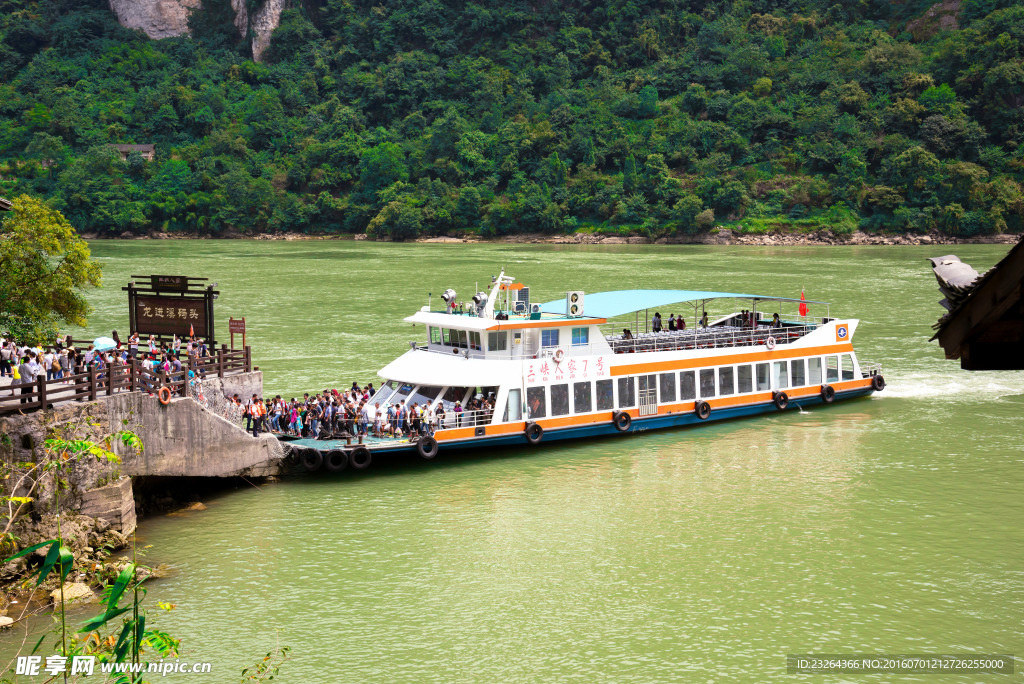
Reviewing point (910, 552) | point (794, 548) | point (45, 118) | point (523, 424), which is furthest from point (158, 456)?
point (45, 118)

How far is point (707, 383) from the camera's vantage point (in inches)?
1378

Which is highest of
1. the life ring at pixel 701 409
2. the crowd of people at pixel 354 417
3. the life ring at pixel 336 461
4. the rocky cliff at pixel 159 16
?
the rocky cliff at pixel 159 16

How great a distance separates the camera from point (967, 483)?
28953mm

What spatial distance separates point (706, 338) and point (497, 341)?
872 centimetres

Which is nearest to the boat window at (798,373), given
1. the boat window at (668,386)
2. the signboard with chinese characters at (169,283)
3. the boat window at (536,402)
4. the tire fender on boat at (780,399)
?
the tire fender on boat at (780,399)

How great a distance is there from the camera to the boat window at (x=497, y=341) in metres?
31.4

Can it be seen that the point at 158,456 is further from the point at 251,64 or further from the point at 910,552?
the point at 251,64

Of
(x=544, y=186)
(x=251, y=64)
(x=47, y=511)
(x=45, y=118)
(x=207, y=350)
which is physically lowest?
(x=47, y=511)

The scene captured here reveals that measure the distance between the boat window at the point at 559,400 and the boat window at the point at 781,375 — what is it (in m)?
8.68

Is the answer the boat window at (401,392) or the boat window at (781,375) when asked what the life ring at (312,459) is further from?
the boat window at (781,375)

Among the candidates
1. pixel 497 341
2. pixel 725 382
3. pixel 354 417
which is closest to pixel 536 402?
pixel 497 341

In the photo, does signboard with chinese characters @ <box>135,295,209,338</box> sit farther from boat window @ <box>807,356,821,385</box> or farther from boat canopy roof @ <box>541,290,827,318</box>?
boat window @ <box>807,356,821,385</box>

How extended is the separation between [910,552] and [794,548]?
100 inches

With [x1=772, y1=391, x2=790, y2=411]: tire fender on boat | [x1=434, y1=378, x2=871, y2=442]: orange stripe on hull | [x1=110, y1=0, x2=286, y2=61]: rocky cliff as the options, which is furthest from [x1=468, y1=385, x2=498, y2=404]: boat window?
[x1=110, y1=0, x2=286, y2=61]: rocky cliff
